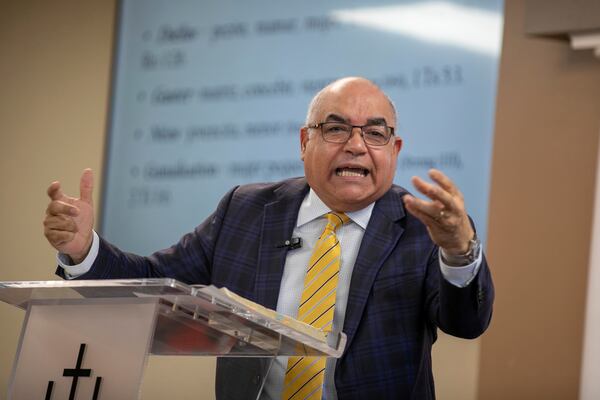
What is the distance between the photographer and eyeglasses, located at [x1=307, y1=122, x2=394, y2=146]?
268 cm

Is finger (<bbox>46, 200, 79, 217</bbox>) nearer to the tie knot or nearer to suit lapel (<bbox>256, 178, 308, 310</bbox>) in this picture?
suit lapel (<bbox>256, 178, 308, 310</bbox>)

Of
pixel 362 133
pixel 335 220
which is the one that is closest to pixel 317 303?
pixel 335 220

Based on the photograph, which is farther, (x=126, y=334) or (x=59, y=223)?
(x=59, y=223)

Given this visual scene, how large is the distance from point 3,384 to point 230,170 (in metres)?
2.64

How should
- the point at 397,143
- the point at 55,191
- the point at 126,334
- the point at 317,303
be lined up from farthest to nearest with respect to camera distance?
the point at 397,143, the point at 317,303, the point at 55,191, the point at 126,334

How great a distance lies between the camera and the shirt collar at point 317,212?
2.67 metres

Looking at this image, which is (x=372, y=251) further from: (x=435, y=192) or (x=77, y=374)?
(x=77, y=374)

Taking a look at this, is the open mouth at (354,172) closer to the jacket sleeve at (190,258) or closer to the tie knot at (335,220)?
the tie knot at (335,220)

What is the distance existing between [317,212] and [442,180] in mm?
824

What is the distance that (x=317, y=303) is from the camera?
96.3 inches

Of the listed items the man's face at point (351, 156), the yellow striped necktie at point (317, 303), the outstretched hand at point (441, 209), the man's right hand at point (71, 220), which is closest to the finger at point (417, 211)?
the outstretched hand at point (441, 209)

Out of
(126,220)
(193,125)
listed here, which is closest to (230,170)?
(193,125)

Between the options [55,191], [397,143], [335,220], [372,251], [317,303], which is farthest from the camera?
[397,143]

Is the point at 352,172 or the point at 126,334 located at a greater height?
the point at 352,172
